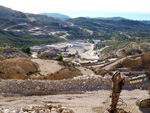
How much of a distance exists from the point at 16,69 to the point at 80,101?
889cm

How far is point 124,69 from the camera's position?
1097 inches

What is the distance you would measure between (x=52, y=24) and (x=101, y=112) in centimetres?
11078

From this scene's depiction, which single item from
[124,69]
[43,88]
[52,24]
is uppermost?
[52,24]

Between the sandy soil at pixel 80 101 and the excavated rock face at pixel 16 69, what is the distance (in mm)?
4870

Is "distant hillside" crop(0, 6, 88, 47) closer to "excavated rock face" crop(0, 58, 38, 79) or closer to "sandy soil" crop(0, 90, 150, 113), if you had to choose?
"excavated rock face" crop(0, 58, 38, 79)

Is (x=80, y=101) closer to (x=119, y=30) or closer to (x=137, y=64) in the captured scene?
(x=137, y=64)

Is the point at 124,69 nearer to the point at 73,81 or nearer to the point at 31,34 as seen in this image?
the point at 73,81

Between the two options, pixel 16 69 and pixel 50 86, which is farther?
pixel 16 69

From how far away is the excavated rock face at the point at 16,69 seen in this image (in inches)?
599

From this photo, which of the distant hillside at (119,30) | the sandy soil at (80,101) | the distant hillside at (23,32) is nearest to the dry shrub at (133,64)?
the sandy soil at (80,101)

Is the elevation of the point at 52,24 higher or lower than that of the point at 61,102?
higher

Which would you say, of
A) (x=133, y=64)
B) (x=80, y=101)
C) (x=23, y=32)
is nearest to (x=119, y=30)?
(x=23, y=32)

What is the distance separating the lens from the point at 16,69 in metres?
16.0

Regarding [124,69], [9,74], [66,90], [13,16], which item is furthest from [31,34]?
[66,90]
